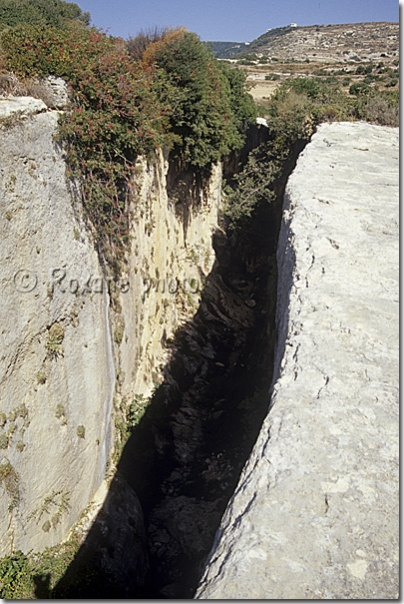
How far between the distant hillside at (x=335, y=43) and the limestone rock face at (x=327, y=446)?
42670 millimetres

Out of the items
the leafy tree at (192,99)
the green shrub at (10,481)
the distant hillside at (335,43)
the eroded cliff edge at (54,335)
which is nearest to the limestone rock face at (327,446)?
the eroded cliff edge at (54,335)

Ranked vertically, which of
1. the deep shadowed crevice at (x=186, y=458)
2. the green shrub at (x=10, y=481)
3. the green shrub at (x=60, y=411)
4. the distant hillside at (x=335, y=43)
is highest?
the distant hillside at (x=335, y=43)

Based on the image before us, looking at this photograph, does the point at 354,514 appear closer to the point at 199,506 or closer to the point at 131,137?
the point at 199,506

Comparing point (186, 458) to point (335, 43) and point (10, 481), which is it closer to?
point (10, 481)

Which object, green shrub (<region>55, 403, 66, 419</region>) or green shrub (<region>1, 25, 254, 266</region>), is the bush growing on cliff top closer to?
green shrub (<region>1, 25, 254, 266</region>)

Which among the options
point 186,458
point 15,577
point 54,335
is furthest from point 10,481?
point 186,458

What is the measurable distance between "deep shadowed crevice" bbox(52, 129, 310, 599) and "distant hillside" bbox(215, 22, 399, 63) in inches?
1495

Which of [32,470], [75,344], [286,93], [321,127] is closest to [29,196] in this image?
[75,344]

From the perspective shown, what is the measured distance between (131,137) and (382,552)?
641 cm

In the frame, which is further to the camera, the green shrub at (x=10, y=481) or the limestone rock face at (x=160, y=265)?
the limestone rock face at (x=160, y=265)

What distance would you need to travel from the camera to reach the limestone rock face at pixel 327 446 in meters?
2.32

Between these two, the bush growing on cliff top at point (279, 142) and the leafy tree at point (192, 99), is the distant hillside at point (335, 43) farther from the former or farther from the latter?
the leafy tree at point (192, 99)

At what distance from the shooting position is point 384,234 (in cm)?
522

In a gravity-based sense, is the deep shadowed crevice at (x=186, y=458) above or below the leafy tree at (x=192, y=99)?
below
